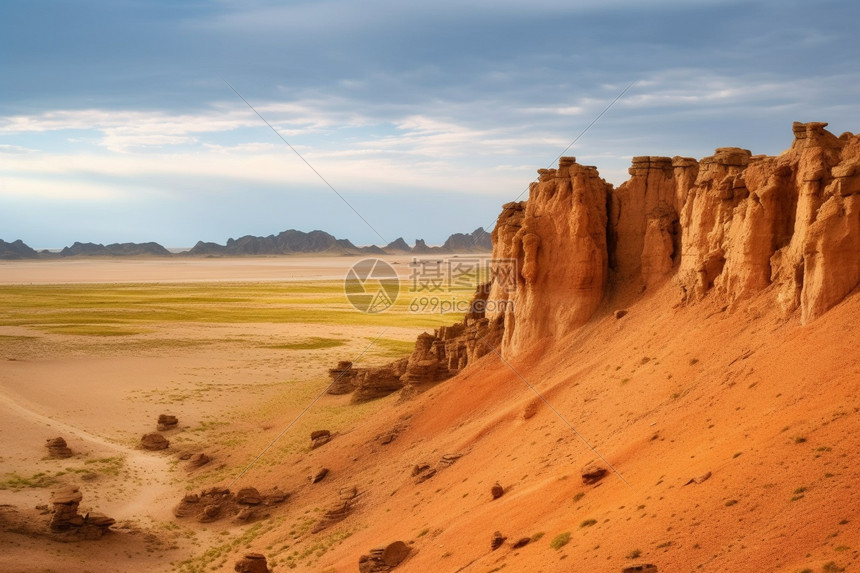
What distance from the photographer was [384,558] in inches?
849

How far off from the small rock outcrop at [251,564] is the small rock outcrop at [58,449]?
59.2 feet

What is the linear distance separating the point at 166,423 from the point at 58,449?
23.4 ft

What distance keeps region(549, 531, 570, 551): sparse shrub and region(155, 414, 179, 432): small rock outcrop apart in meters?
32.2

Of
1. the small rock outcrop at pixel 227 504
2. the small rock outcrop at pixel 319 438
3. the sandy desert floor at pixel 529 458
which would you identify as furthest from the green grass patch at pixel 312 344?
the small rock outcrop at pixel 227 504

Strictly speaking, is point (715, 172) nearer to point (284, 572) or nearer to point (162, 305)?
point (284, 572)

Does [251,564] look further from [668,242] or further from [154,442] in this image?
[154,442]

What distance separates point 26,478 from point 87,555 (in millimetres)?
9874

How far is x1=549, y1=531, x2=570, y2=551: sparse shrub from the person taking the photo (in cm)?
1755

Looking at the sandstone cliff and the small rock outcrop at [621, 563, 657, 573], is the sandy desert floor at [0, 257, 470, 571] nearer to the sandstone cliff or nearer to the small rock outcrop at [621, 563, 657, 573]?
the sandstone cliff

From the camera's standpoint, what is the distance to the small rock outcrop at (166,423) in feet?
147

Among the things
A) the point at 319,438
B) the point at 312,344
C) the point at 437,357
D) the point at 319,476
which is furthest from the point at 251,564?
the point at 312,344

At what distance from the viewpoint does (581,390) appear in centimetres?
2734

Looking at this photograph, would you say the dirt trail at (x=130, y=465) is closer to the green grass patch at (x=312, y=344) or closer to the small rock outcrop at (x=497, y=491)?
the small rock outcrop at (x=497, y=491)
